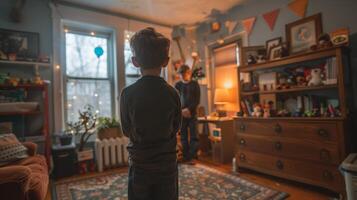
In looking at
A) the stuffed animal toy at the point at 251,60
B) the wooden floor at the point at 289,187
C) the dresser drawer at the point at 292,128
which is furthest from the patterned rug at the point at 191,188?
the stuffed animal toy at the point at 251,60

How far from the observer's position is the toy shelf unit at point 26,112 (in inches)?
96.0

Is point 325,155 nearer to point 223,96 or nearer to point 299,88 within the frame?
point 299,88

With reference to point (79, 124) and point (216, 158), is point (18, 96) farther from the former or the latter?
point (216, 158)

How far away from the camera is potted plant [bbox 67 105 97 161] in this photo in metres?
2.86

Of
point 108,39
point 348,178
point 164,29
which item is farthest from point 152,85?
point 164,29

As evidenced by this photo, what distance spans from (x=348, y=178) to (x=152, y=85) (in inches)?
65.6

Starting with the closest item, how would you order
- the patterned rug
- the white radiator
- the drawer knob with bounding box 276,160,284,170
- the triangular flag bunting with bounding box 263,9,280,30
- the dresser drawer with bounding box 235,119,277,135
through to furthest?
the patterned rug, the drawer knob with bounding box 276,160,284,170, the dresser drawer with bounding box 235,119,277,135, the triangular flag bunting with bounding box 263,9,280,30, the white radiator

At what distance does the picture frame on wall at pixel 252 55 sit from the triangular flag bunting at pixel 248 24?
0.46 m

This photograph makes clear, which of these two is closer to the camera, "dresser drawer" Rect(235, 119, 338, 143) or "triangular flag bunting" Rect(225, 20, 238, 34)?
"dresser drawer" Rect(235, 119, 338, 143)

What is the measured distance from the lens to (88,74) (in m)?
3.34

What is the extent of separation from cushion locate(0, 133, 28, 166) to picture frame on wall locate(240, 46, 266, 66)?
2.67m

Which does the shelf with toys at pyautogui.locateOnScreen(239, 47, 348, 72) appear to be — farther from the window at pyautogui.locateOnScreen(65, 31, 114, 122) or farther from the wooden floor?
the window at pyautogui.locateOnScreen(65, 31, 114, 122)

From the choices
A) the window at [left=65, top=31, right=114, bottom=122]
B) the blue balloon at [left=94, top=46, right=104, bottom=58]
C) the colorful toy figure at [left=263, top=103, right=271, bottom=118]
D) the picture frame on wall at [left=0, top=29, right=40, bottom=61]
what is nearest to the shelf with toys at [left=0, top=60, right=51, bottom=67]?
the picture frame on wall at [left=0, top=29, right=40, bottom=61]

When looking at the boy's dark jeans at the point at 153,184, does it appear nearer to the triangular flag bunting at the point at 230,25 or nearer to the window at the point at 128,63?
the window at the point at 128,63
